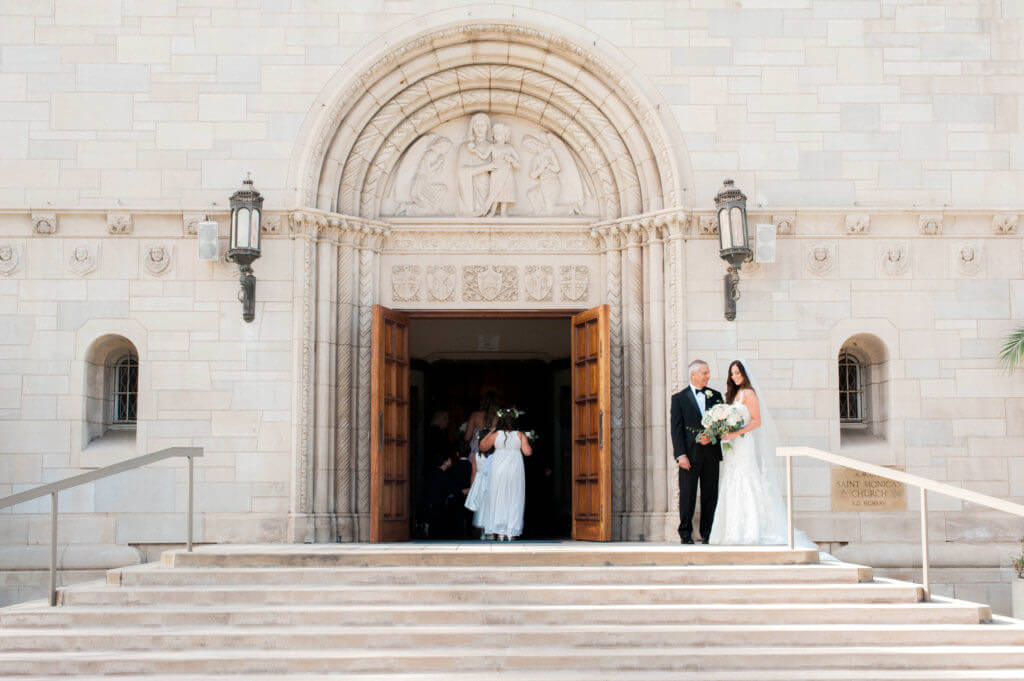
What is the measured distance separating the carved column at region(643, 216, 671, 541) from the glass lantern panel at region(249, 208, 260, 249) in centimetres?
414

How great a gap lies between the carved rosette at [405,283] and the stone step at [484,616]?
208 inches

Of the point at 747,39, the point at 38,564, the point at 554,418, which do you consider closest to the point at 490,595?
the point at 38,564

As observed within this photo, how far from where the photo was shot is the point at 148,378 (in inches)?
501

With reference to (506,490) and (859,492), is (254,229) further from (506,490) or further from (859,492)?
(859,492)

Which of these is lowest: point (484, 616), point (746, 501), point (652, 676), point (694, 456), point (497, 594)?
point (652, 676)

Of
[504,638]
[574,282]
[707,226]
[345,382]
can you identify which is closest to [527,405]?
[574,282]

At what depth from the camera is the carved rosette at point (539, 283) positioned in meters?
13.5

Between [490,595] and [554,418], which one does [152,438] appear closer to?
[490,595]

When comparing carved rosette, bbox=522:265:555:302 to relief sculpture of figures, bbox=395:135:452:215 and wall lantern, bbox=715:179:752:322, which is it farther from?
wall lantern, bbox=715:179:752:322

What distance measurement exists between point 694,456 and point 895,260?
3406 mm

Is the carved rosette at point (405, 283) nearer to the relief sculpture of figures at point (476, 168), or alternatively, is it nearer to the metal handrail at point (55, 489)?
the relief sculpture of figures at point (476, 168)

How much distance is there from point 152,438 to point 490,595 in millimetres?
5197

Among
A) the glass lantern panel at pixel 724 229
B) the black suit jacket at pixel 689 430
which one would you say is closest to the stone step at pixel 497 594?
the black suit jacket at pixel 689 430

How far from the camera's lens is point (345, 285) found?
43.4ft
